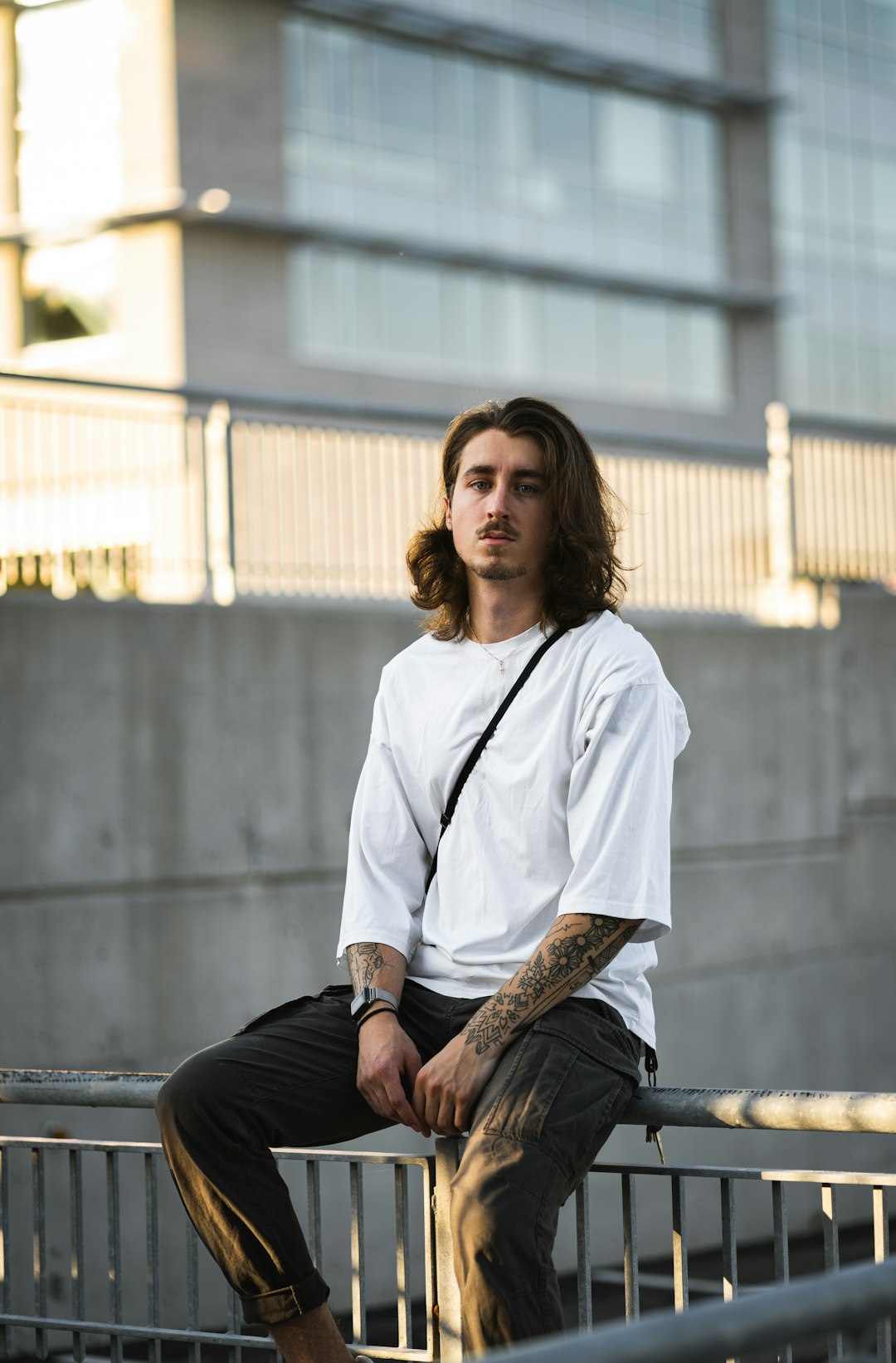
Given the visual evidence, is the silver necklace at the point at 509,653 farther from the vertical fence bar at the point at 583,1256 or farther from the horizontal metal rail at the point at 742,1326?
the horizontal metal rail at the point at 742,1326

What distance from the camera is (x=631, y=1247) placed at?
9.74ft

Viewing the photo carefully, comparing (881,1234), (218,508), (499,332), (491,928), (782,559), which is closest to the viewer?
(881,1234)

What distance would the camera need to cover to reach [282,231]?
80.5 feet

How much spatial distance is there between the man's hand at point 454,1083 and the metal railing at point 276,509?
5332 mm

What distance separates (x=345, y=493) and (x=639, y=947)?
672 cm

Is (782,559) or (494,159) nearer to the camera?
(782,559)

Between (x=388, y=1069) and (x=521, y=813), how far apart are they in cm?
54

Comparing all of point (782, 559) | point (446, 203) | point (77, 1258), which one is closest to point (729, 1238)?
point (77, 1258)

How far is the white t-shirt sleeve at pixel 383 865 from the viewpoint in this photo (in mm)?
3443

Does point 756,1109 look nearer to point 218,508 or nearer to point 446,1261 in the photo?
point 446,1261

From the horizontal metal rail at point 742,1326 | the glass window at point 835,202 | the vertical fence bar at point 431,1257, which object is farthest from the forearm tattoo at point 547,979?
the glass window at point 835,202

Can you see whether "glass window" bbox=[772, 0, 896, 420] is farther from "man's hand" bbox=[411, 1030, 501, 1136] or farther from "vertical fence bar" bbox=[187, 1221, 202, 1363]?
"man's hand" bbox=[411, 1030, 501, 1136]

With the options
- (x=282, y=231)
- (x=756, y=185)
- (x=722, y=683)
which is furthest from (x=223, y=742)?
(x=756, y=185)

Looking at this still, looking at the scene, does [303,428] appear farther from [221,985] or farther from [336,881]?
[221,985]
